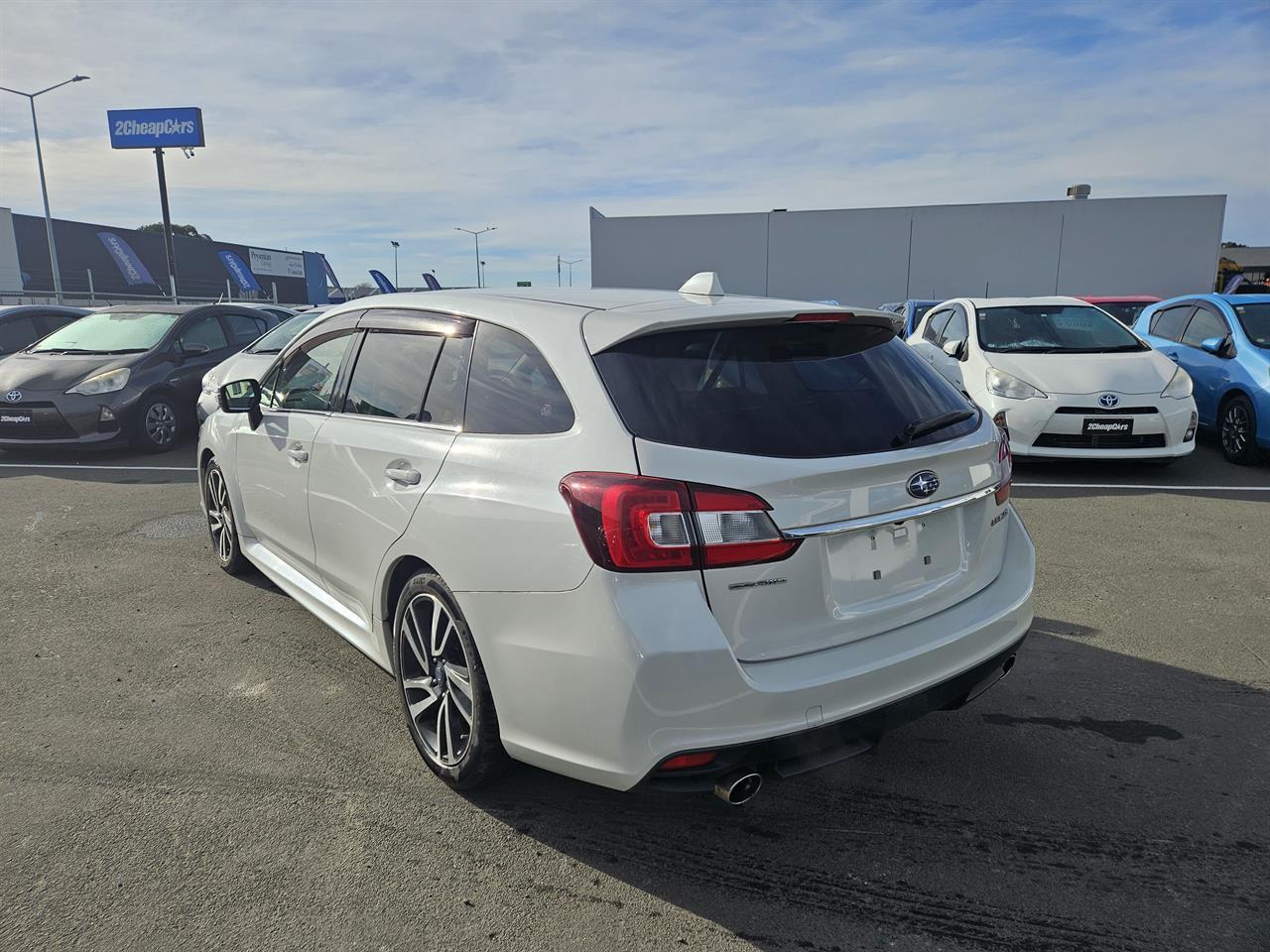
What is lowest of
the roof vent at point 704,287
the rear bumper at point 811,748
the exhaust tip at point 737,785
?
the exhaust tip at point 737,785

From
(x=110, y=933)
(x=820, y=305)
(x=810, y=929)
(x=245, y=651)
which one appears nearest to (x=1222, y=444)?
(x=820, y=305)

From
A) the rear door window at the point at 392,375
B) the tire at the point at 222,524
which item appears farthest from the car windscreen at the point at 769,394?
the tire at the point at 222,524

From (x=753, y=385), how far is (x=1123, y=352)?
23.6ft

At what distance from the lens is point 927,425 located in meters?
2.68

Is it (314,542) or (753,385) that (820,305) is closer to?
(753,385)

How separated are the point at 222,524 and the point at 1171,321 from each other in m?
10.2

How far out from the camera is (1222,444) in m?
8.57

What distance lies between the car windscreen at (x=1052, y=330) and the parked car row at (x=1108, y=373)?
10 millimetres

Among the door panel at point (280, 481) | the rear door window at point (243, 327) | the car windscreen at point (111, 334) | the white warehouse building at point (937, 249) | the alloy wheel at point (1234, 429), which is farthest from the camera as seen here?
the white warehouse building at point (937, 249)

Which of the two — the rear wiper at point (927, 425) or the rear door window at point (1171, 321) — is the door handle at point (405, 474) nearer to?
the rear wiper at point (927, 425)

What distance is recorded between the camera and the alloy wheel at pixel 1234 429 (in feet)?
26.8

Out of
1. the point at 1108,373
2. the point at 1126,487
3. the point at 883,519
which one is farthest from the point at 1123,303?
the point at 883,519

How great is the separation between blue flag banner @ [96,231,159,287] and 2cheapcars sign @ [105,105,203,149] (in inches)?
510

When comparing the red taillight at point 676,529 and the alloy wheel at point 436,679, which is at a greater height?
the red taillight at point 676,529
